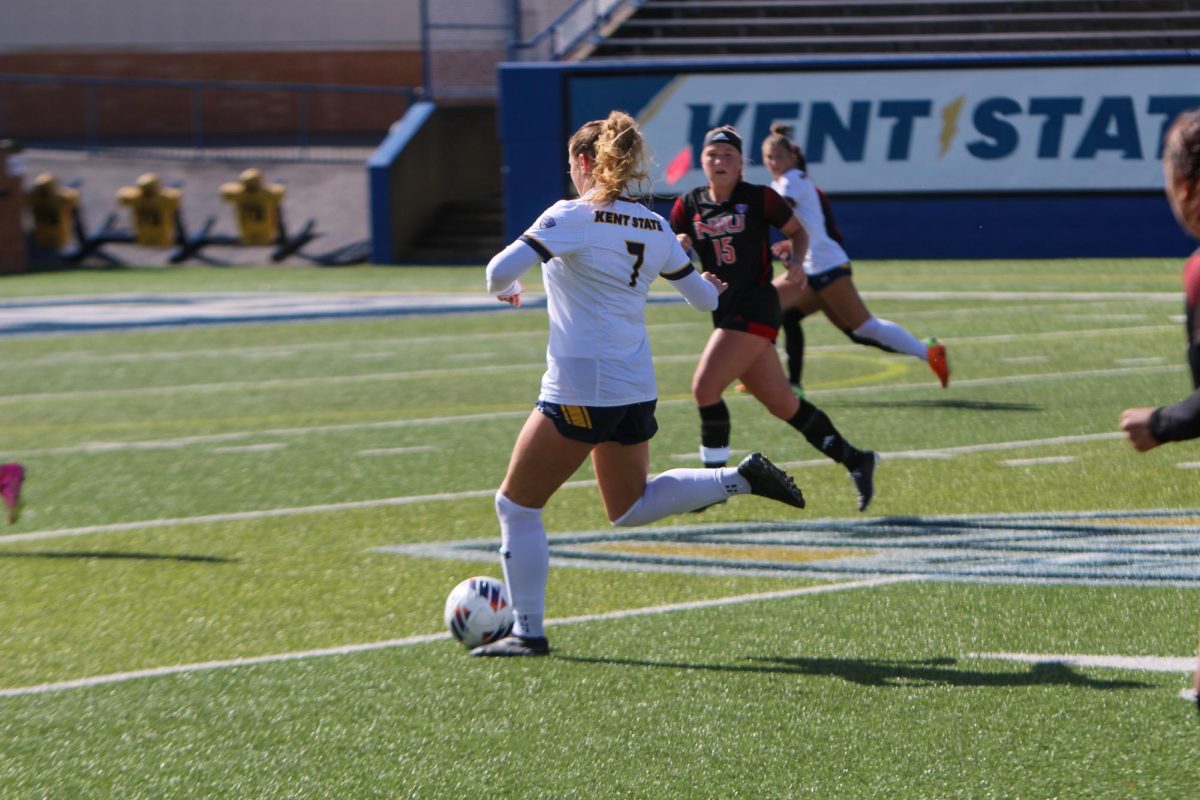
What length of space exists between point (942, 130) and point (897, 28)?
4493 mm

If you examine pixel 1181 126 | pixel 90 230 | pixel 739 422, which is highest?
pixel 1181 126

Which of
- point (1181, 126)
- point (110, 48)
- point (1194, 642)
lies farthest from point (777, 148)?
point (110, 48)

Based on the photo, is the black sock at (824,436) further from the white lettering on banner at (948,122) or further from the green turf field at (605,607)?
the white lettering on banner at (948,122)

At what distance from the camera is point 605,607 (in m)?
7.25

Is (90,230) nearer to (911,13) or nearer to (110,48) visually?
(110,48)

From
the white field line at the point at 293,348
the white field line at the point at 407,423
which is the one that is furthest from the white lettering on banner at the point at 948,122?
the white field line at the point at 407,423

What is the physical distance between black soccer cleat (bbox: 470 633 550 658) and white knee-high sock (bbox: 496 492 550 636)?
0.08 ft

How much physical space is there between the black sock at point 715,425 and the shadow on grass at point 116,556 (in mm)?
2659

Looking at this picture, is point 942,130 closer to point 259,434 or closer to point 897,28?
point 897,28

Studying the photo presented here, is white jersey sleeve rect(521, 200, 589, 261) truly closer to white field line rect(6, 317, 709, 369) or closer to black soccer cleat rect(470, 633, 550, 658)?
black soccer cleat rect(470, 633, 550, 658)

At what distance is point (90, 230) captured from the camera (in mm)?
34312

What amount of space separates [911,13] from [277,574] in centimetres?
2558

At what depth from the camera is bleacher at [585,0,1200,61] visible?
30.4m

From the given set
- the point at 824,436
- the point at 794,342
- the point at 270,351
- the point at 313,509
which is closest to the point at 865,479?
the point at 824,436
